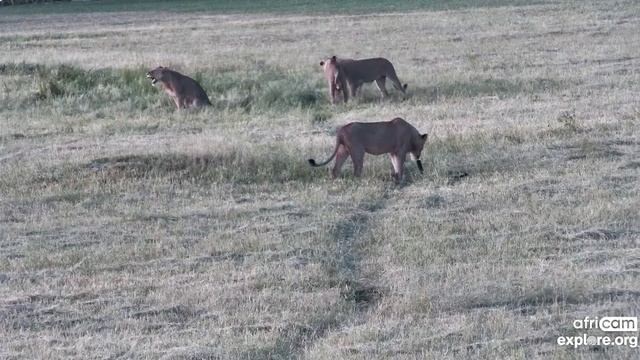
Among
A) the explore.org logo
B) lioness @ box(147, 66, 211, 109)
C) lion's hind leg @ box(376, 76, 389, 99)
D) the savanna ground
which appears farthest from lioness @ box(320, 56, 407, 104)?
the explore.org logo

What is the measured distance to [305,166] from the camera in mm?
14359

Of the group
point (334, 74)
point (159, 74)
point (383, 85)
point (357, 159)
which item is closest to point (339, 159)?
point (357, 159)

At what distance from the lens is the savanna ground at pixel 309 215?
805 centimetres

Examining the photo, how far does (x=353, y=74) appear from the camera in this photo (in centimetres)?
2109

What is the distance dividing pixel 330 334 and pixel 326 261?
1.98 meters

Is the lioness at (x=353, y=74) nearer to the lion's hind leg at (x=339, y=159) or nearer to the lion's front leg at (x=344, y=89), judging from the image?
the lion's front leg at (x=344, y=89)

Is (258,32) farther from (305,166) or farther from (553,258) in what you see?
(553,258)

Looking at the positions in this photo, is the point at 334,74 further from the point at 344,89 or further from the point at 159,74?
the point at 159,74

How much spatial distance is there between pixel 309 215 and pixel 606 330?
183 inches

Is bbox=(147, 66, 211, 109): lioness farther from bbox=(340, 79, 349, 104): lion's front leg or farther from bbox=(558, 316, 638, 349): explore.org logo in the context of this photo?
bbox=(558, 316, 638, 349): explore.org logo

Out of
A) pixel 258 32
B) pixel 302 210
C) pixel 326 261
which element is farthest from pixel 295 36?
pixel 326 261

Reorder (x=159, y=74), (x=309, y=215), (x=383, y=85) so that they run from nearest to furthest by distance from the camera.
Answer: (x=309, y=215), (x=159, y=74), (x=383, y=85)

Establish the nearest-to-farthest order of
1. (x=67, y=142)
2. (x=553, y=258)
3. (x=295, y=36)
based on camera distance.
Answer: (x=553, y=258)
(x=67, y=142)
(x=295, y=36)

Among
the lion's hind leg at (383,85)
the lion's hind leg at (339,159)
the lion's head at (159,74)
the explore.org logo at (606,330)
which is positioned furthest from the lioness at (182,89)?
the explore.org logo at (606,330)
